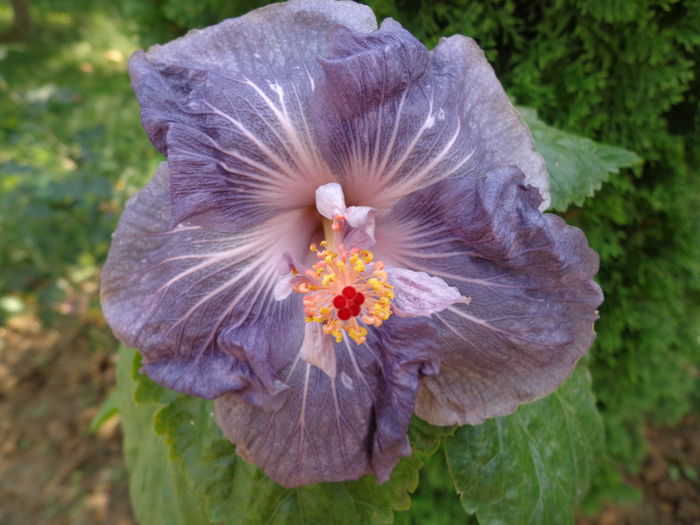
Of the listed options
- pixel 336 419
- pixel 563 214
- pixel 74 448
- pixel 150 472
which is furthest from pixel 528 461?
pixel 74 448

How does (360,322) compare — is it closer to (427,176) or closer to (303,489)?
(427,176)

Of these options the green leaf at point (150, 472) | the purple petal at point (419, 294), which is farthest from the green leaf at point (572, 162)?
the green leaf at point (150, 472)

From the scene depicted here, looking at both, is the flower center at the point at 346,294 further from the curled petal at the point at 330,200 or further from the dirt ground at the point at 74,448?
the dirt ground at the point at 74,448

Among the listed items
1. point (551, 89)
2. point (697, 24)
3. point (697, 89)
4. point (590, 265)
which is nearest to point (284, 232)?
point (590, 265)

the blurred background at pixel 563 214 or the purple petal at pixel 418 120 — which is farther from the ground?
the purple petal at pixel 418 120

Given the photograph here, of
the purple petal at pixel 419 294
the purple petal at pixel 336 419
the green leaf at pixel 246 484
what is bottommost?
the green leaf at pixel 246 484

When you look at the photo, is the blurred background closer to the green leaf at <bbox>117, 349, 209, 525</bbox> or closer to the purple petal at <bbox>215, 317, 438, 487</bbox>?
the green leaf at <bbox>117, 349, 209, 525</bbox>
